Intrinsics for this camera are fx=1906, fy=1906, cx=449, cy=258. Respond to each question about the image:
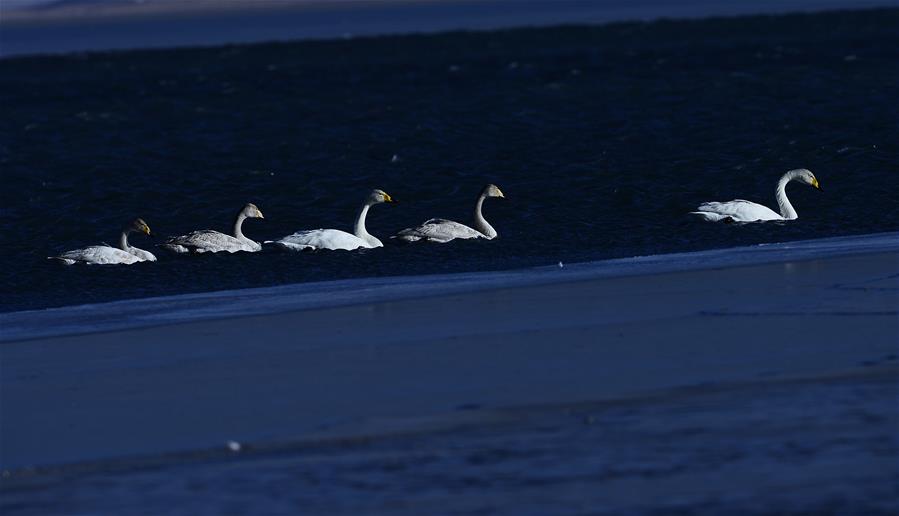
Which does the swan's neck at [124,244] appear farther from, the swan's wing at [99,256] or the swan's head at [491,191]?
the swan's head at [491,191]

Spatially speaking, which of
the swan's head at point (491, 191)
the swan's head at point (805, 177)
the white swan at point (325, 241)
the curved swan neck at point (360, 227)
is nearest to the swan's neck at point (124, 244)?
the white swan at point (325, 241)

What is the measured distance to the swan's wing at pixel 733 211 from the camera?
74.9 feet

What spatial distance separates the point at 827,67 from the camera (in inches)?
1642

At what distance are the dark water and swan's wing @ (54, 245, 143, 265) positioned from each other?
0.26 metres

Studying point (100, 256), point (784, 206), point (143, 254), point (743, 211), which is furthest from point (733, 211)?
point (100, 256)

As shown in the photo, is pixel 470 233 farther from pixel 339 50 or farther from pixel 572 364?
pixel 339 50

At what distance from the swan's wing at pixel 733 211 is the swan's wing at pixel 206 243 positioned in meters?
5.43

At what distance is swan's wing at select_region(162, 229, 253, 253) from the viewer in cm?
2222

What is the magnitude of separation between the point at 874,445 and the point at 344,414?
10.7ft

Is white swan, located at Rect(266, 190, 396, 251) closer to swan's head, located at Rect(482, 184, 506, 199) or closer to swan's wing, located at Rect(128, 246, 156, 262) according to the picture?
swan's wing, located at Rect(128, 246, 156, 262)

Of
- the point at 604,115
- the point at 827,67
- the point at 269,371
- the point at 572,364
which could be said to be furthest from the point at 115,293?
the point at 827,67

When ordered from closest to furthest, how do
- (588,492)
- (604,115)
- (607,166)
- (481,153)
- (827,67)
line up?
(588,492)
(607,166)
(481,153)
(604,115)
(827,67)

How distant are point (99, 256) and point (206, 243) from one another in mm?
1276

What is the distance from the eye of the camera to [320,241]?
22062 mm
